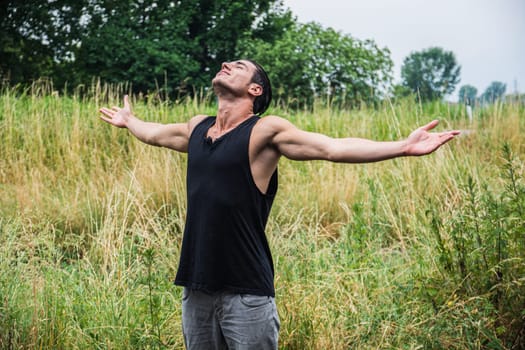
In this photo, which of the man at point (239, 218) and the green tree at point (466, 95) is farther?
the green tree at point (466, 95)

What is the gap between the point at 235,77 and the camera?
9.95 ft

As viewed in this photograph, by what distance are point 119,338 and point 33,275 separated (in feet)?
2.40

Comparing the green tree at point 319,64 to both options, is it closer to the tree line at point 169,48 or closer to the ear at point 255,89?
the tree line at point 169,48

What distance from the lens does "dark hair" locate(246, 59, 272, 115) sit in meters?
3.09

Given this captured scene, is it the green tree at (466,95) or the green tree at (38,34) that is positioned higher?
the green tree at (38,34)

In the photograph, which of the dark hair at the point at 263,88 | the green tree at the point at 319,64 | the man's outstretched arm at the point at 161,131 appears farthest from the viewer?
the green tree at the point at 319,64

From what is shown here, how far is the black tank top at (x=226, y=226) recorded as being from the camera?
273 cm

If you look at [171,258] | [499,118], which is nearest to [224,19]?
[499,118]

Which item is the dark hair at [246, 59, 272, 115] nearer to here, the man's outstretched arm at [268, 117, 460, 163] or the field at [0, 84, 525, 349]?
the man's outstretched arm at [268, 117, 460, 163]

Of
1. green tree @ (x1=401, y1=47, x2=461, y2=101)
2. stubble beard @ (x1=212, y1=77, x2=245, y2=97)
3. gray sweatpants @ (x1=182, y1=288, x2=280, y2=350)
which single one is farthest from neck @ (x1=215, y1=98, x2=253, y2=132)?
green tree @ (x1=401, y1=47, x2=461, y2=101)

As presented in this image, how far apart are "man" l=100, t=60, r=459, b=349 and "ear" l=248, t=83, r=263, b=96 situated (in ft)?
0.63

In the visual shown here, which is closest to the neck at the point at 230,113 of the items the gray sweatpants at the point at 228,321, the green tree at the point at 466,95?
the gray sweatpants at the point at 228,321

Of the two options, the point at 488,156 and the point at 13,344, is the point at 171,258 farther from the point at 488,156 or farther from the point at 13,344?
the point at 488,156

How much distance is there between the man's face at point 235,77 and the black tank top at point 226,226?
0.26m
